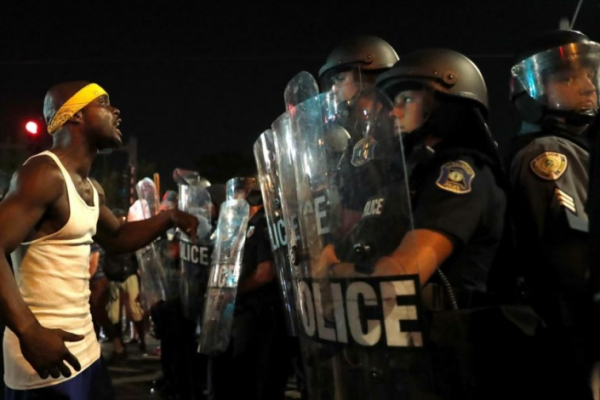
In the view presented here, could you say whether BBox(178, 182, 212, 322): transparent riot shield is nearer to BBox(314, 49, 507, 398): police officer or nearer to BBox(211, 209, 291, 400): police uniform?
BBox(211, 209, 291, 400): police uniform

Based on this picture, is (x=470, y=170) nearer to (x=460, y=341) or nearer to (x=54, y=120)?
(x=460, y=341)

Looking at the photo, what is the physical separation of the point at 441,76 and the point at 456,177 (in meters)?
0.55

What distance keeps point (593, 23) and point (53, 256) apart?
10.3m

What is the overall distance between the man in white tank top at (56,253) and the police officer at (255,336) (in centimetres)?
198

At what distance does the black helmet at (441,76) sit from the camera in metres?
2.76

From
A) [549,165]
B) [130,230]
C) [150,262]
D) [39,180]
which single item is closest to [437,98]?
[549,165]

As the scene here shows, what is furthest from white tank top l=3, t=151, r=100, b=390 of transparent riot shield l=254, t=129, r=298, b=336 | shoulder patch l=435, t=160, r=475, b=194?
shoulder patch l=435, t=160, r=475, b=194

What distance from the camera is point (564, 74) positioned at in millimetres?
3000

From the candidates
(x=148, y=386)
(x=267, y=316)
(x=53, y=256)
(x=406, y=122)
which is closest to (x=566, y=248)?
(x=406, y=122)

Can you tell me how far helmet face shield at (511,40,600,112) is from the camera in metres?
2.97

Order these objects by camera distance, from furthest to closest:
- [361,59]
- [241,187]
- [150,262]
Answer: [150,262] → [241,187] → [361,59]

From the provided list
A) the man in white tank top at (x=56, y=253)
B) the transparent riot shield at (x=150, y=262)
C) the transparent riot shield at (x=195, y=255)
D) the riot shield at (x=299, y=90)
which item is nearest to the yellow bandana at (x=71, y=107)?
the man in white tank top at (x=56, y=253)

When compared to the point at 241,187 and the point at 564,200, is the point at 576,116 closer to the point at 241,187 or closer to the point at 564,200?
the point at 564,200

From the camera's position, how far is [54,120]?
10.7 feet
